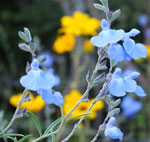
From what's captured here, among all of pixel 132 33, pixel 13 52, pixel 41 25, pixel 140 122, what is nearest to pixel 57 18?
pixel 41 25

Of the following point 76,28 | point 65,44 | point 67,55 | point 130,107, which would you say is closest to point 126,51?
point 76,28

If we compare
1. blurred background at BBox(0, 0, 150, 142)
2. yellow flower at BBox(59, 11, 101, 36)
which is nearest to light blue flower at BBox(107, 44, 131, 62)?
blurred background at BBox(0, 0, 150, 142)

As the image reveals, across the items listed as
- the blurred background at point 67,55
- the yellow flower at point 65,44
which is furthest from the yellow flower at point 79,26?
the yellow flower at point 65,44

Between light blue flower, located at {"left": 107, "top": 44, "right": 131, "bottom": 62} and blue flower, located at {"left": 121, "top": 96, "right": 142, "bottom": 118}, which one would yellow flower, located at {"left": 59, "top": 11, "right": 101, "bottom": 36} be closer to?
blue flower, located at {"left": 121, "top": 96, "right": 142, "bottom": 118}

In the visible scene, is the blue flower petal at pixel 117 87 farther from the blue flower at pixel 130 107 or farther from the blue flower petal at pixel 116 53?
the blue flower at pixel 130 107

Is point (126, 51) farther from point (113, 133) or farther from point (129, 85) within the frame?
point (113, 133)

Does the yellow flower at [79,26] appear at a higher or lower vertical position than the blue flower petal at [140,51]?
lower
